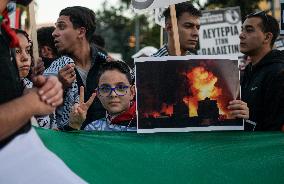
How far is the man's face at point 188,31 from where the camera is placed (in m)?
5.54

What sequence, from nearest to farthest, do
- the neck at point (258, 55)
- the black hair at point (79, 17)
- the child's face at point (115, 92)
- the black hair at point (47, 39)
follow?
the child's face at point (115, 92) < the black hair at point (79, 17) < the neck at point (258, 55) < the black hair at point (47, 39)

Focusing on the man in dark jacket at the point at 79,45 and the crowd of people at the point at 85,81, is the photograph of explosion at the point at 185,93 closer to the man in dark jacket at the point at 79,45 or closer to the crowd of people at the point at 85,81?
the crowd of people at the point at 85,81

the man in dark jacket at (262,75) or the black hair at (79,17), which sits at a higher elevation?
the black hair at (79,17)

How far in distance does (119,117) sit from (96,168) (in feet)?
2.00

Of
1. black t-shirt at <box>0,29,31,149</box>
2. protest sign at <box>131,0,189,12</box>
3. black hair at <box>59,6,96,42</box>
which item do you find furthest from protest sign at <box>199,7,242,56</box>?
black t-shirt at <box>0,29,31,149</box>

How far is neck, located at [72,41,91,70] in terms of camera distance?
4953 mm

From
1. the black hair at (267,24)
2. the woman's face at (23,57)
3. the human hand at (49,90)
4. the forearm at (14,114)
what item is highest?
the black hair at (267,24)

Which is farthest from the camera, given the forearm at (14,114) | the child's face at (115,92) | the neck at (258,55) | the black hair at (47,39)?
the black hair at (47,39)

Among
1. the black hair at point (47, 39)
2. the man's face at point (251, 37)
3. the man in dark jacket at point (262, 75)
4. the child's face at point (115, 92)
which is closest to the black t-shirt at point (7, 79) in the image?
the child's face at point (115, 92)

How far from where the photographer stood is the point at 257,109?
4.36 m

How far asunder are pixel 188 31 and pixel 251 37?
0.57 m

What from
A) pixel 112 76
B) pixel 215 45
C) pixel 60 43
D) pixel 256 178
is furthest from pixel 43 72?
pixel 215 45

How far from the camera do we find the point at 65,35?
500cm

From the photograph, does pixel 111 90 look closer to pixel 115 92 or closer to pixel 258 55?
pixel 115 92
